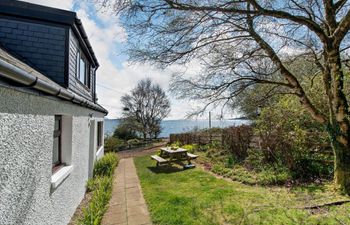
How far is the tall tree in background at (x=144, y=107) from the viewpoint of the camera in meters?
34.0

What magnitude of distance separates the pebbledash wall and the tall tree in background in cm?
2972

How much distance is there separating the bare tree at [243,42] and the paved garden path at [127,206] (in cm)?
365

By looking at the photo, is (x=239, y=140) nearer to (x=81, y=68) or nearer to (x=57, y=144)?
(x=81, y=68)

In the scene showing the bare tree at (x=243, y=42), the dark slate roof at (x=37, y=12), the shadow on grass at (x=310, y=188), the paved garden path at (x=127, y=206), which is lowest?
the paved garden path at (x=127, y=206)

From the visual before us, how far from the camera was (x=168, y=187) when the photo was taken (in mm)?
7145

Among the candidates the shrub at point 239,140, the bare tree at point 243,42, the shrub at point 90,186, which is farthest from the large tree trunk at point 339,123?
the shrub at point 90,186

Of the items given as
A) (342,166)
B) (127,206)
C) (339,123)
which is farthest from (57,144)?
(342,166)

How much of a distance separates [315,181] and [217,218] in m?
4.07

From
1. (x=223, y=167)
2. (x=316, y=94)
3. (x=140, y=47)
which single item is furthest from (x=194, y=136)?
(x=140, y=47)

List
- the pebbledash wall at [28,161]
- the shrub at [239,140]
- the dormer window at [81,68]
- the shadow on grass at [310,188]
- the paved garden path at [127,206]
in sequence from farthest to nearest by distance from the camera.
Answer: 1. the shrub at [239,140]
2. the dormer window at [81,68]
3. the shadow on grass at [310,188]
4. the paved garden path at [127,206]
5. the pebbledash wall at [28,161]

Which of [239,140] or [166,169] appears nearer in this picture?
[166,169]

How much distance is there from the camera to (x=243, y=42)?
21.5 feet

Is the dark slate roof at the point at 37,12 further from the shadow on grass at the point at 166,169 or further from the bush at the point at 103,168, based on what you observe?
the shadow on grass at the point at 166,169

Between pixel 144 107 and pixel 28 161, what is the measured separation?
3207 centimetres
